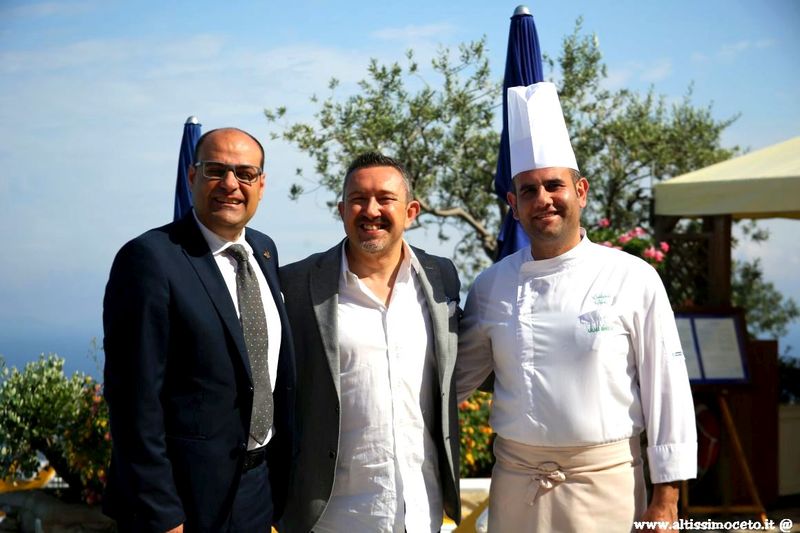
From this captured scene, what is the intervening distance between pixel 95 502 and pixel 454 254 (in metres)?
6.13

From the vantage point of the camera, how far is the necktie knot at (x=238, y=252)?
8.98ft

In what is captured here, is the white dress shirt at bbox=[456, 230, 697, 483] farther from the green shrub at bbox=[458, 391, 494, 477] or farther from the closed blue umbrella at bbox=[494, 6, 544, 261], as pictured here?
the green shrub at bbox=[458, 391, 494, 477]

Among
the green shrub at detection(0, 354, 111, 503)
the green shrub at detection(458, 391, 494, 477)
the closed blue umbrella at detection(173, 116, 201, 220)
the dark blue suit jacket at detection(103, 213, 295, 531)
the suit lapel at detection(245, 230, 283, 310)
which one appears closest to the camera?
the dark blue suit jacket at detection(103, 213, 295, 531)

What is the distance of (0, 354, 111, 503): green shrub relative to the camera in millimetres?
5113

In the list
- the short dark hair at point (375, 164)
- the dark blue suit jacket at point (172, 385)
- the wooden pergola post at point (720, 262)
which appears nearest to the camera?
the dark blue suit jacket at point (172, 385)

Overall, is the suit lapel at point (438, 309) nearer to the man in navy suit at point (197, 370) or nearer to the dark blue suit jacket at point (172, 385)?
the man in navy suit at point (197, 370)

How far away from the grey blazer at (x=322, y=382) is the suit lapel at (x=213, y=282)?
288 mm

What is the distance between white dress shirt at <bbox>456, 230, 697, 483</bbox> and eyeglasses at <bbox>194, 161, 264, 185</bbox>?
2.95ft

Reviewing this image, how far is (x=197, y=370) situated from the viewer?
2.53m

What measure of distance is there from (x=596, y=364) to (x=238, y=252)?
1.08 m

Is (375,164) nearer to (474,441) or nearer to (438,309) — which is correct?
(438,309)

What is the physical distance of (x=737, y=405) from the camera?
657 cm

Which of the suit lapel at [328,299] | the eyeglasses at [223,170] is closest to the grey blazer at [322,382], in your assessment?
the suit lapel at [328,299]

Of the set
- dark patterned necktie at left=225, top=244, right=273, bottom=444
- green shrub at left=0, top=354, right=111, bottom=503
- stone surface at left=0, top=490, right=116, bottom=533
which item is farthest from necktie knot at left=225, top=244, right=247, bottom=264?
stone surface at left=0, top=490, right=116, bottom=533
